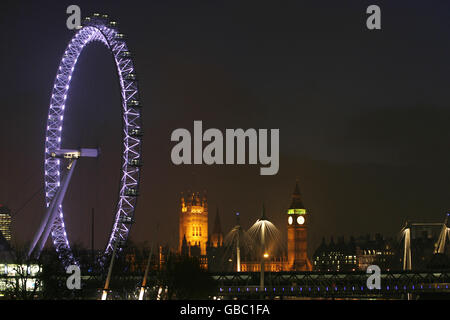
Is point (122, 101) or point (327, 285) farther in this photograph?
point (327, 285)

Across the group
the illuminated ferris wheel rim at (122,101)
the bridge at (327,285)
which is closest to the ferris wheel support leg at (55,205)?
the illuminated ferris wheel rim at (122,101)

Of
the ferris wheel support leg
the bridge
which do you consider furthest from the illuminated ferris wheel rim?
the bridge

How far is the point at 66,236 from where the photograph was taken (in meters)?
84.8

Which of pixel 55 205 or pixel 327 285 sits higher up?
pixel 55 205

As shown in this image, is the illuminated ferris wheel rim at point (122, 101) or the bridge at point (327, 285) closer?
the illuminated ferris wheel rim at point (122, 101)

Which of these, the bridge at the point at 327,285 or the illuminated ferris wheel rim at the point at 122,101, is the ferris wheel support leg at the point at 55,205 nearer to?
the illuminated ferris wheel rim at the point at 122,101

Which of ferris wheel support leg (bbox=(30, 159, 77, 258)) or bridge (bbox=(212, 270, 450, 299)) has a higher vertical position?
ferris wheel support leg (bbox=(30, 159, 77, 258))

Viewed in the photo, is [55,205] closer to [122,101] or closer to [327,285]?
[122,101]

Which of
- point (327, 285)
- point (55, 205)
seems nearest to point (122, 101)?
point (55, 205)

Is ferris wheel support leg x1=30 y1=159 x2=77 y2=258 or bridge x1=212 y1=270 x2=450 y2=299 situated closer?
ferris wheel support leg x1=30 y1=159 x2=77 y2=258

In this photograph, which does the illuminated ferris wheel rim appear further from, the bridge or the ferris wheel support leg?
the bridge
